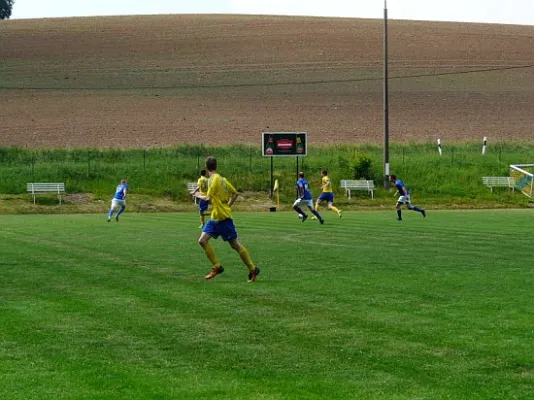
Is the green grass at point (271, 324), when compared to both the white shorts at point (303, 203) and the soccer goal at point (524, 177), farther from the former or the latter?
the soccer goal at point (524, 177)

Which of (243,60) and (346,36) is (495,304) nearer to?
(243,60)

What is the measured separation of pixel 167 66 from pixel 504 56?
97.8ft

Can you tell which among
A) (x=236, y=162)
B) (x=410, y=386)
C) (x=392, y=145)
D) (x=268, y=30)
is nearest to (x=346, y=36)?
(x=268, y=30)

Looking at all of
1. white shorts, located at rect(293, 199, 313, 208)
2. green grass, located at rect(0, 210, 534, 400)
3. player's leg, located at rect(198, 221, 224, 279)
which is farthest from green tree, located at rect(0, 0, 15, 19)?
player's leg, located at rect(198, 221, 224, 279)

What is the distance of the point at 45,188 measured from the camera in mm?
53188

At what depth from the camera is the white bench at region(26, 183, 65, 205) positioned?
52.8m

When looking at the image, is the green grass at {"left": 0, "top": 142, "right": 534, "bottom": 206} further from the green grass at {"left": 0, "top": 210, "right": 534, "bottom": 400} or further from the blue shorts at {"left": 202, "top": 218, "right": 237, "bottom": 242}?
the blue shorts at {"left": 202, "top": 218, "right": 237, "bottom": 242}

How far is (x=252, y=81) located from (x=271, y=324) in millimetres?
76246

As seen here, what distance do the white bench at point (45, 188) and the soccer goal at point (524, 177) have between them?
23.9 m

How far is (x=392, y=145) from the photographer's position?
68.8 m

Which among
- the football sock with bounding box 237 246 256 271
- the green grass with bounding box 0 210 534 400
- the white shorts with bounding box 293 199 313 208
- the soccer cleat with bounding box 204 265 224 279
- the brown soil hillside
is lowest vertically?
the green grass with bounding box 0 210 534 400

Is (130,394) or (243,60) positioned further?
(243,60)

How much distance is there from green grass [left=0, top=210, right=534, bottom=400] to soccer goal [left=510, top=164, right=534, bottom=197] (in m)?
34.7

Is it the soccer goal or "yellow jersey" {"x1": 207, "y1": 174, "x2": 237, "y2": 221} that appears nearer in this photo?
"yellow jersey" {"x1": 207, "y1": 174, "x2": 237, "y2": 221}
